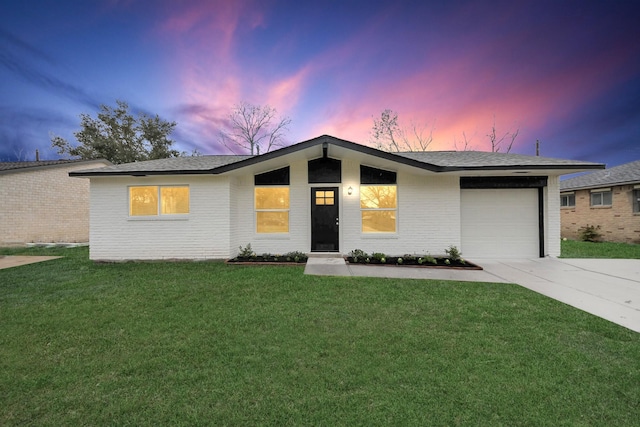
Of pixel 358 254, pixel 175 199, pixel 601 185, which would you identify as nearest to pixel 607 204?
pixel 601 185

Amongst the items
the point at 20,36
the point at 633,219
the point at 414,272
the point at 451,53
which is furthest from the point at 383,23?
the point at 20,36

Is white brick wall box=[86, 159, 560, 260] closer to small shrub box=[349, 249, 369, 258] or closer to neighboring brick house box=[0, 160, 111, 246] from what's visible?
small shrub box=[349, 249, 369, 258]

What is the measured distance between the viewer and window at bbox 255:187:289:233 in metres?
8.61

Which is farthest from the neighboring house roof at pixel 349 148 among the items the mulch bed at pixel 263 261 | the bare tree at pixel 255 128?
the bare tree at pixel 255 128

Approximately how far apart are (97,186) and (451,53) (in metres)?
14.8

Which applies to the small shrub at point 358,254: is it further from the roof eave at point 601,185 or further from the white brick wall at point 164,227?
the roof eave at point 601,185

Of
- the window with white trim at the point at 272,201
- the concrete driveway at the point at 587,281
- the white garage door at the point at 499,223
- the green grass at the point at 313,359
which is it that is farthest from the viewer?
the window with white trim at the point at 272,201

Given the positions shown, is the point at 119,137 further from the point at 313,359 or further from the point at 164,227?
the point at 313,359

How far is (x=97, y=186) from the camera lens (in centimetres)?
800

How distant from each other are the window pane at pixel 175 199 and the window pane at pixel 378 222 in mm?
5611

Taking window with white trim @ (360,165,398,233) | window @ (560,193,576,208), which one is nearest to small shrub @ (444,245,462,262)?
window with white trim @ (360,165,398,233)

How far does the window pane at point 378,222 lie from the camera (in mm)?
8438

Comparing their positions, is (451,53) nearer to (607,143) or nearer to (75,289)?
(75,289)

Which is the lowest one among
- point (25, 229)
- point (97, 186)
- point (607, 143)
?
point (25, 229)
